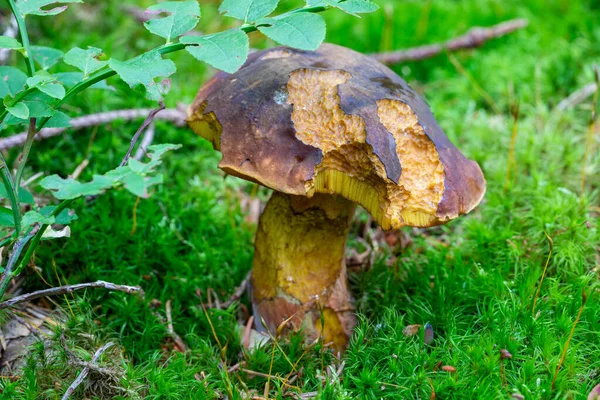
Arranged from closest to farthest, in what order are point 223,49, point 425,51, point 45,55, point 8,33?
1. point 223,49
2. point 45,55
3. point 8,33
4. point 425,51

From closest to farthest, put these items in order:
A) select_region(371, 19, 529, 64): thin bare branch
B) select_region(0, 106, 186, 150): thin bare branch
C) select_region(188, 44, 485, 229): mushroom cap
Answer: select_region(188, 44, 485, 229): mushroom cap, select_region(0, 106, 186, 150): thin bare branch, select_region(371, 19, 529, 64): thin bare branch

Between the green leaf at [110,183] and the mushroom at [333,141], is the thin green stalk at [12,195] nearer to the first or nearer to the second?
the green leaf at [110,183]

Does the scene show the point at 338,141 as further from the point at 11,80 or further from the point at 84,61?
the point at 11,80

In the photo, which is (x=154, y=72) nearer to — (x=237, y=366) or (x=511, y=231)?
(x=237, y=366)

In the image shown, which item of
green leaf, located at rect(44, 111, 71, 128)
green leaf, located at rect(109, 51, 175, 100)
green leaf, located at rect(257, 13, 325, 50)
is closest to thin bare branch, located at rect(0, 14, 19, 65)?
green leaf, located at rect(44, 111, 71, 128)

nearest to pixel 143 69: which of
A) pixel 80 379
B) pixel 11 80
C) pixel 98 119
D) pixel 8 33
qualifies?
pixel 11 80

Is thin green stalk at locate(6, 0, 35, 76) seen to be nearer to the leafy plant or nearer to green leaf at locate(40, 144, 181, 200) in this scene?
the leafy plant
